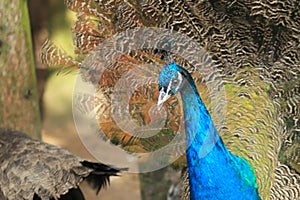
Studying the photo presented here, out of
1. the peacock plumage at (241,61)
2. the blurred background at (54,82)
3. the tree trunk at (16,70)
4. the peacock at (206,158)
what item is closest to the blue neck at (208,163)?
the peacock at (206,158)

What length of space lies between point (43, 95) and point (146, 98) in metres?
3.69

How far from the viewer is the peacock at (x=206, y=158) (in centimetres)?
211

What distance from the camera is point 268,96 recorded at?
8.55ft

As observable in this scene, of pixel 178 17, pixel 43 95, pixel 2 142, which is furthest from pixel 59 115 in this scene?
pixel 178 17

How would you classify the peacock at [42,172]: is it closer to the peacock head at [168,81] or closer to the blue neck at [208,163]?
the blue neck at [208,163]

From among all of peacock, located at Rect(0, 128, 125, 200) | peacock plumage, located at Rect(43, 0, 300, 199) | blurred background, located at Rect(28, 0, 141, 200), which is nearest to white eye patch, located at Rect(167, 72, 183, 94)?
peacock plumage, located at Rect(43, 0, 300, 199)

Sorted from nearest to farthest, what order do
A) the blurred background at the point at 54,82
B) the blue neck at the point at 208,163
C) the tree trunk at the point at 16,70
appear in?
the blue neck at the point at 208,163, the tree trunk at the point at 16,70, the blurred background at the point at 54,82

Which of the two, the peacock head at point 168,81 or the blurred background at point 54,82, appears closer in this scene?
the peacock head at point 168,81

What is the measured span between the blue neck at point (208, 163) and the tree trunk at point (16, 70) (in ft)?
5.45

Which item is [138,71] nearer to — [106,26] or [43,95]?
[106,26]

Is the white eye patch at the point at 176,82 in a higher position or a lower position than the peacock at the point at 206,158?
higher

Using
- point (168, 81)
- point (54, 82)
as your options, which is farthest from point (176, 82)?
point (54, 82)

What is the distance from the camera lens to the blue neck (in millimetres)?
2143

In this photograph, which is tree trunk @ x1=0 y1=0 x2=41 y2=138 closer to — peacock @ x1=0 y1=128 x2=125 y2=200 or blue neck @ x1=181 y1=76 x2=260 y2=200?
peacock @ x1=0 y1=128 x2=125 y2=200
